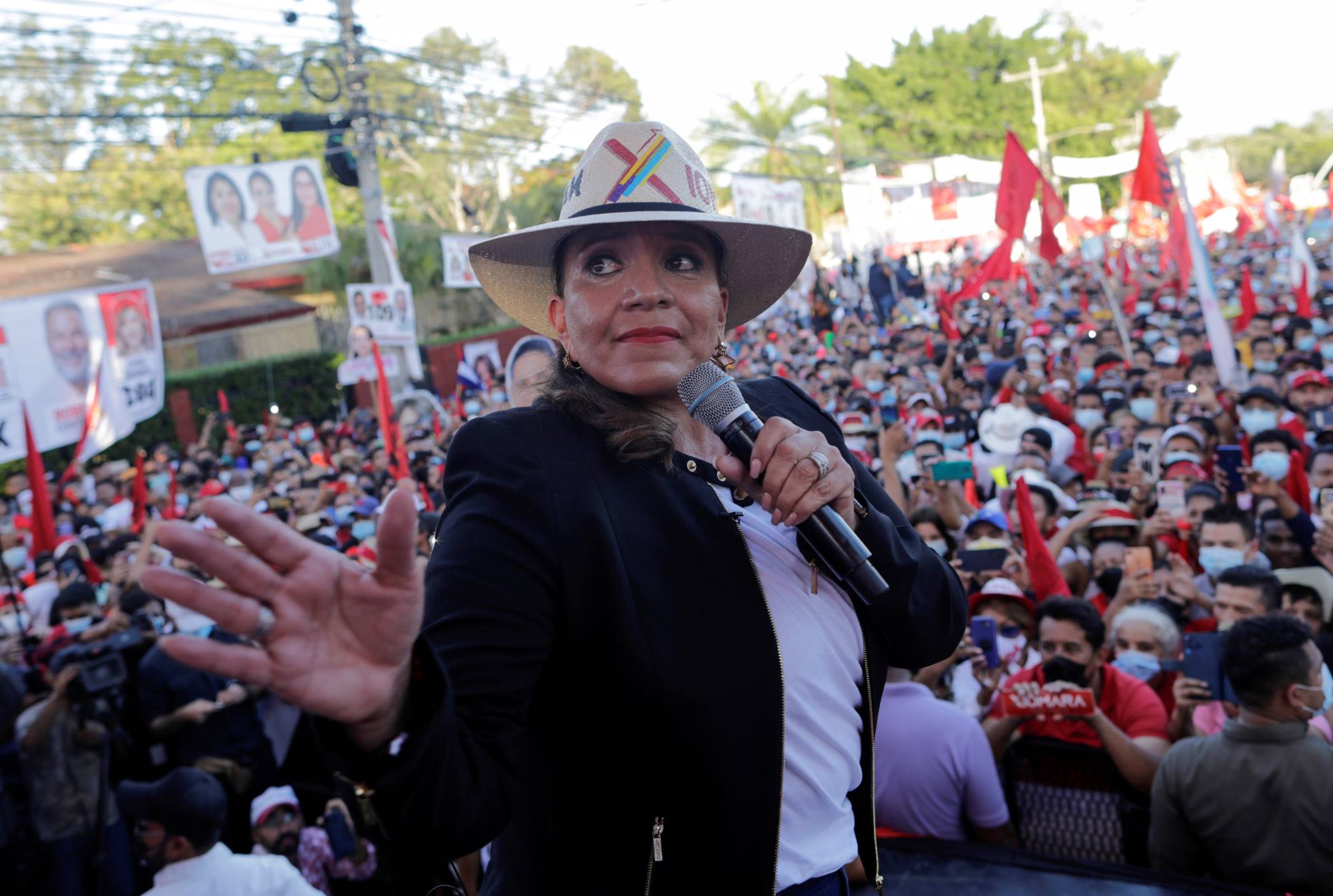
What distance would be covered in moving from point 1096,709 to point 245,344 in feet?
96.6

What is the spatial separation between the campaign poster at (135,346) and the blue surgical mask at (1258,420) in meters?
8.44

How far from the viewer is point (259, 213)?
1443 centimetres

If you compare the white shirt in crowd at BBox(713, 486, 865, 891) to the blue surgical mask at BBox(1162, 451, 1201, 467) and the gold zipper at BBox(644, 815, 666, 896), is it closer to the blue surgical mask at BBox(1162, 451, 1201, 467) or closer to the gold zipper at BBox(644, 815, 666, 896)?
the gold zipper at BBox(644, 815, 666, 896)

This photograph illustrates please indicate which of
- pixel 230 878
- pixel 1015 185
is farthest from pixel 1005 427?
pixel 230 878

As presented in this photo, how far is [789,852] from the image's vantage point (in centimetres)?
157

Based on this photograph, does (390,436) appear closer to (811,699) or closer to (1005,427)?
(1005,427)

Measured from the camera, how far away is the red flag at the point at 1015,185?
12664 mm

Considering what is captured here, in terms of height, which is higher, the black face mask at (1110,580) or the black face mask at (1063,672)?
the black face mask at (1063,672)

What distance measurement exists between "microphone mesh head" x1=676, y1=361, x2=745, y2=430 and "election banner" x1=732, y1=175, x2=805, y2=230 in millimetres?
21432

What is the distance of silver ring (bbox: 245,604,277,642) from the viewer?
1081 mm

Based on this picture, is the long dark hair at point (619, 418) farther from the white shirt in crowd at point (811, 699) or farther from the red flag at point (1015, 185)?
the red flag at point (1015, 185)

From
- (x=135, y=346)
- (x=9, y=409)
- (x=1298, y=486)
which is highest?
(x=135, y=346)

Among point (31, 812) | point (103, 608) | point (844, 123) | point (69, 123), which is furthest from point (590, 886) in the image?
point (844, 123)

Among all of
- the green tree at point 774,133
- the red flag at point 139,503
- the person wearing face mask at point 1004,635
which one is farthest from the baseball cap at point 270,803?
the green tree at point 774,133
